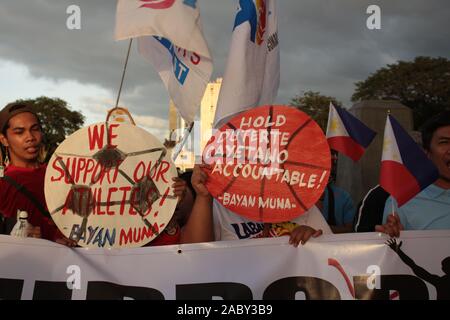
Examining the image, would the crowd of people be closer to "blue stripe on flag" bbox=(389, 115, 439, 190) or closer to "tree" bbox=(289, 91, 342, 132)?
"blue stripe on flag" bbox=(389, 115, 439, 190)

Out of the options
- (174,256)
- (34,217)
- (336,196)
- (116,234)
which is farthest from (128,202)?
(336,196)

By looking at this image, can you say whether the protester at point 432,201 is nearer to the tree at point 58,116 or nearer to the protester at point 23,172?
the protester at point 23,172

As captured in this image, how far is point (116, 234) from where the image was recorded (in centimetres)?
286

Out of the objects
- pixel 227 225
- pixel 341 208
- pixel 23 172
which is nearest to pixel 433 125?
pixel 227 225

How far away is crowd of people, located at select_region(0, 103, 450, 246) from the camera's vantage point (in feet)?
9.37

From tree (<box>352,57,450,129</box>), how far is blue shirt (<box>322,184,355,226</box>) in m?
29.6

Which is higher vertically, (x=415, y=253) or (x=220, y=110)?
(x=220, y=110)

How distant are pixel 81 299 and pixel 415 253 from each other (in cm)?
182

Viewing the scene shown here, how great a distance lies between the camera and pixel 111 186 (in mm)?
2918

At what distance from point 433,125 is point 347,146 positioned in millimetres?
2314

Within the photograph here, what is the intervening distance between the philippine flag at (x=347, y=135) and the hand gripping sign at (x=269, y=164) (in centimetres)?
266

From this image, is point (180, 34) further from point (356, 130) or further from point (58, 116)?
point (58, 116)

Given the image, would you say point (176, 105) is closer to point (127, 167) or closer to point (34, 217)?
point (127, 167)
